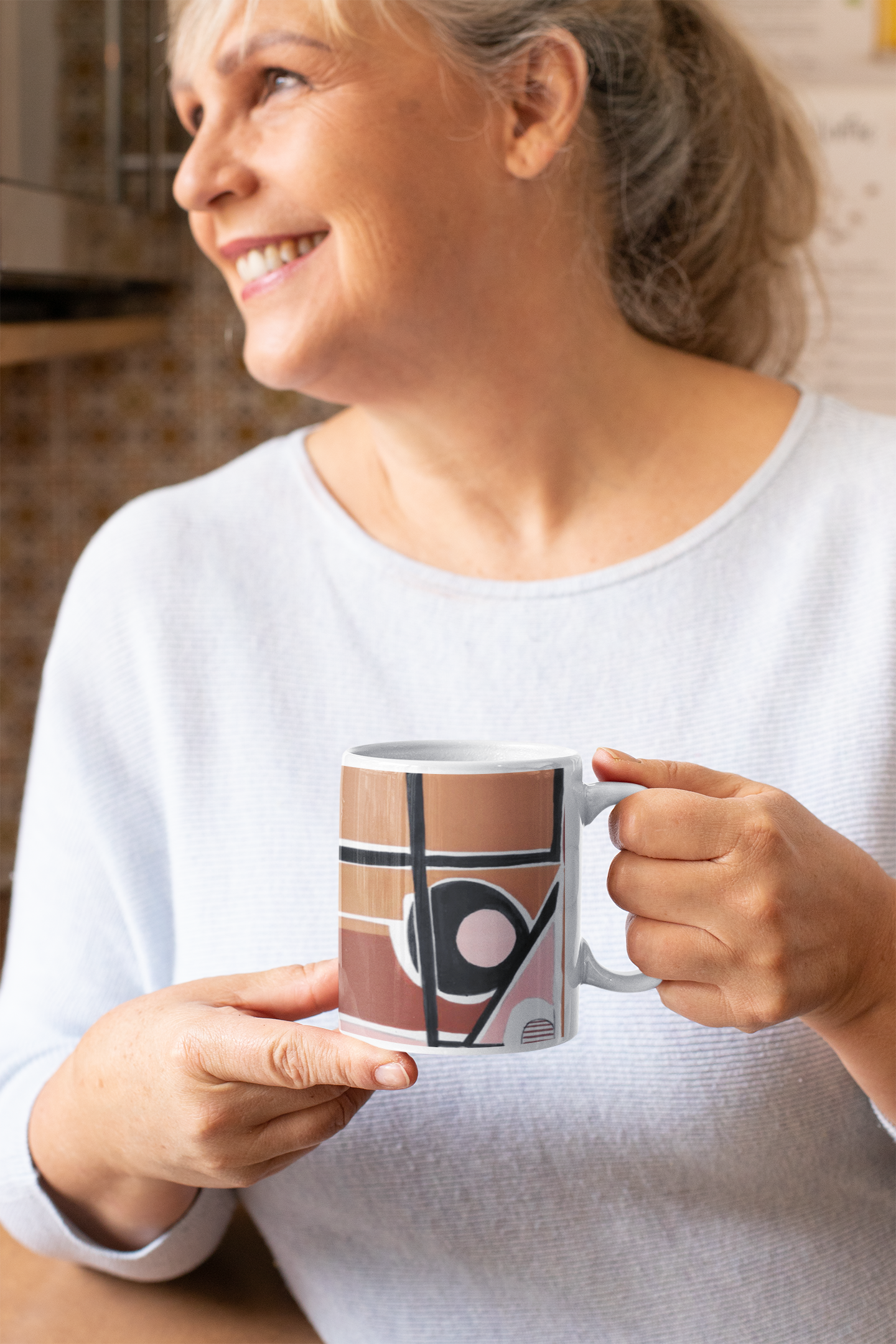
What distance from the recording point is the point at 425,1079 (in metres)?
0.75

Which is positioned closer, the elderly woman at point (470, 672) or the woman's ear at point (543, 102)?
the elderly woman at point (470, 672)

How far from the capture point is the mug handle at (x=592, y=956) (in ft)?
1.77

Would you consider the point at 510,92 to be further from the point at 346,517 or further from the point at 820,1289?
the point at 820,1289

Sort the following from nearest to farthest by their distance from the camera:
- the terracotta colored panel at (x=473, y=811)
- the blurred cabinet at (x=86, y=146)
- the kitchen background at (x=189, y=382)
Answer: the terracotta colored panel at (x=473, y=811) < the blurred cabinet at (x=86, y=146) < the kitchen background at (x=189, y=382)

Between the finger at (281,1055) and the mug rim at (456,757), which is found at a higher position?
the mug rim at (456,757)

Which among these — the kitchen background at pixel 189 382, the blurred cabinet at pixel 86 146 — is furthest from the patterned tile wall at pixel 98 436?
the blurred cabinet at pixel 86 146

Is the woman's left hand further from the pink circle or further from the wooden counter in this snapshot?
the wooden counter

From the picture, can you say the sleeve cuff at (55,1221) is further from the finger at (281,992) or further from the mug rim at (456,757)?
the mug rim at (456,757)

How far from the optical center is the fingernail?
1.66ft

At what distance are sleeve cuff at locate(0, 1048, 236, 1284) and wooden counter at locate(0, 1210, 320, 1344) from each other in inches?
0.6

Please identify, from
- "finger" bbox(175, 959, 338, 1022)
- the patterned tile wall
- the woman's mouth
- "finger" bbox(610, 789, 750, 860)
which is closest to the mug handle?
"finger" bbox(610, 789, 750, 860)

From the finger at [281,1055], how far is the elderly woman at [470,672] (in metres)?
0.01

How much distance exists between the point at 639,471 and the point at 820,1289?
0.54 meters

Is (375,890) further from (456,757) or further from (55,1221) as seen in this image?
(55,1221)
